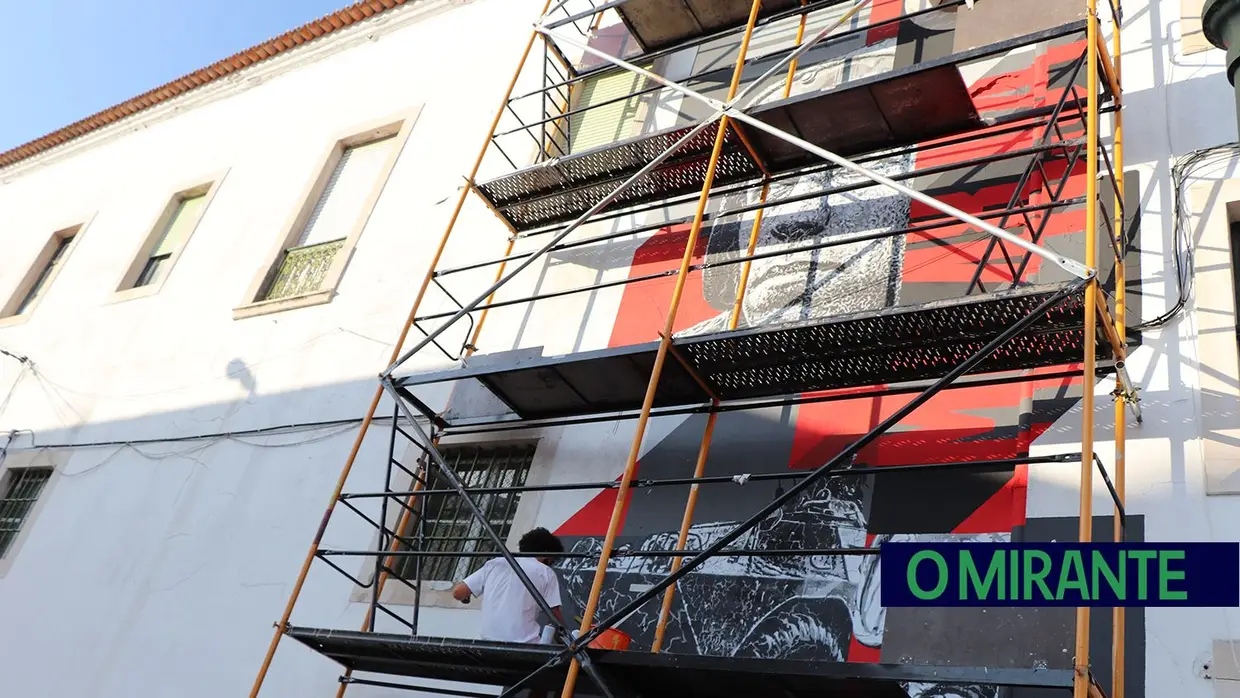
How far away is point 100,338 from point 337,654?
776 centimetres

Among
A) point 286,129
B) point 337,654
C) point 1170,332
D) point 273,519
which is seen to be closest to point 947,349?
point 1170,332

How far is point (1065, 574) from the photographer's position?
3.56 meters

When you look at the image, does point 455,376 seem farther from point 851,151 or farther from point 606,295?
point 851,151

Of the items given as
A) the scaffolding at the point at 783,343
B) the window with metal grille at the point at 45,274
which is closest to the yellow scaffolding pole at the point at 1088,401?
the scaffolding at the point at 783,343

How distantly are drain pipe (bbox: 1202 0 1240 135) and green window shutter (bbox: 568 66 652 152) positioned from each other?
5.66m

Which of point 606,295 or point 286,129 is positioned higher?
point 286,129

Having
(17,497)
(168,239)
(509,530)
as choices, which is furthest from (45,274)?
(509,530)

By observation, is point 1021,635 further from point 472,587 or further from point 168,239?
point 168,239

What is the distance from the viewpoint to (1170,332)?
555cm

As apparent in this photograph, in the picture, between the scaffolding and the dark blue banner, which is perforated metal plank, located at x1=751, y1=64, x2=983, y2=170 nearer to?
the scaffolding

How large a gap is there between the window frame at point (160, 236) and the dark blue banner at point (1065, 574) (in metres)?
10.7

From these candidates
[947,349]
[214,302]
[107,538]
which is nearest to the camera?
[947,349]

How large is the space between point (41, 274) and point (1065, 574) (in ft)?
50.4

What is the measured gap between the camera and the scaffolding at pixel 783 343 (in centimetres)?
469
